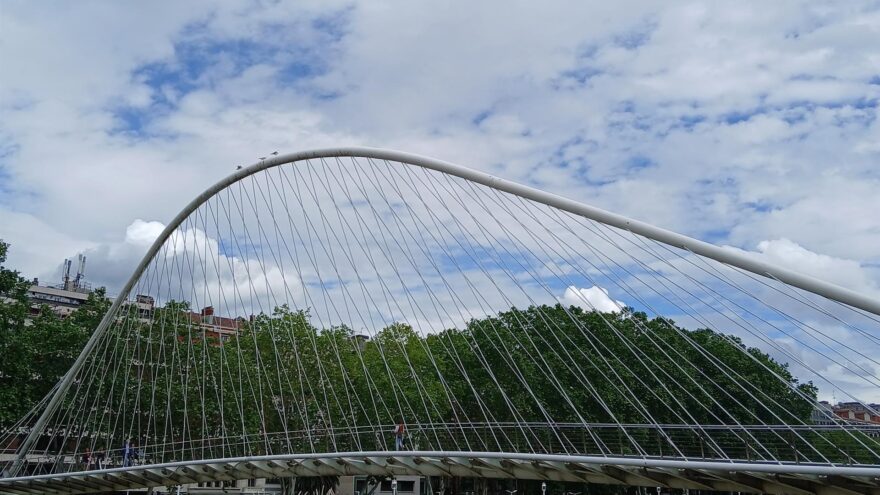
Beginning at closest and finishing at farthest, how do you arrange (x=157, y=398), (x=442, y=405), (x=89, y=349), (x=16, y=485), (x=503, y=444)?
(x=503, y=444) < (x=16, y=485) < (x=89, y=349) < (x=157, y=398) < (x=442, y=405)

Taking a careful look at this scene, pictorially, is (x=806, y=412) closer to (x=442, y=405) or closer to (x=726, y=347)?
(x=726, y=347)

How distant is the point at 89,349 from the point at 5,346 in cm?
940

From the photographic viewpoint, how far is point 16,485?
38.7 m

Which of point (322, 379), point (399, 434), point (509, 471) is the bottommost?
point (509, 471)

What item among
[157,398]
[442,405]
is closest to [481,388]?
[442,405]

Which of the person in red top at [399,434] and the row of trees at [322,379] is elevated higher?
the row of trees at [322,379]

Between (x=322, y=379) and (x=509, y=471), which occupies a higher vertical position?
(x=322, y=379)

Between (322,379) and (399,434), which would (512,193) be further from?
(322,379)

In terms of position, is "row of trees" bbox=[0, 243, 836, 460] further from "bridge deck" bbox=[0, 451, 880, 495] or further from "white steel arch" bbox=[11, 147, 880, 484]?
"bridge deck" bbox=[0, 451, 880, 495]

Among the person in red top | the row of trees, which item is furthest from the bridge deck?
the row of trees

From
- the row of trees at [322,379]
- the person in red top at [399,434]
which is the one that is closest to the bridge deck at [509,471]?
the person in red top at [399,434]

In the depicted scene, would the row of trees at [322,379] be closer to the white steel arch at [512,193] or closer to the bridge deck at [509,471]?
the white steel arch at [512,193]

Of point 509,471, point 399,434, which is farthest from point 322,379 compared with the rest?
point 509,471

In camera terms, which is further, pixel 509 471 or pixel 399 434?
pixel 399 434
